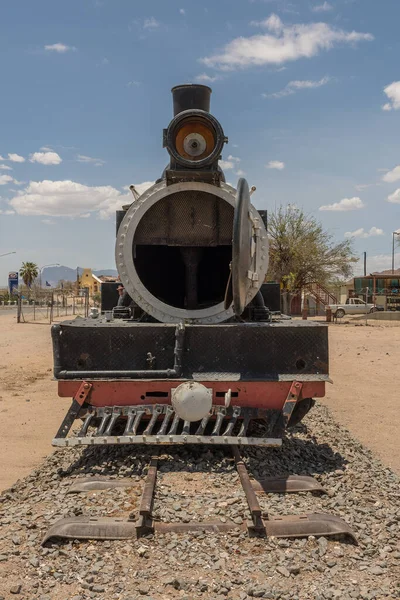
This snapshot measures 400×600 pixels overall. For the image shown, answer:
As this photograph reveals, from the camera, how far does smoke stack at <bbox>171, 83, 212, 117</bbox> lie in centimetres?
587

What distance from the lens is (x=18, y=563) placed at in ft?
9.87

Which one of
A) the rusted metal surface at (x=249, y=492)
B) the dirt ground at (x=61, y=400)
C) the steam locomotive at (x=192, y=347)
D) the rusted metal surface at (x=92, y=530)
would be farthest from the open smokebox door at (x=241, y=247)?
the dirt ground at (x=61, y=400)

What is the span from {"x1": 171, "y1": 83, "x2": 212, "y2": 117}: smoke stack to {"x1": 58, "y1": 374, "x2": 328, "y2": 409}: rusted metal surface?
10.0 feet

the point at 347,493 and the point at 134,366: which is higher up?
the point at 134,366

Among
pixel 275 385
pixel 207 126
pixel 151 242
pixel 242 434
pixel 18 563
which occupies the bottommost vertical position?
pixel 18 563

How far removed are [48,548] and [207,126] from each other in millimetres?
3665

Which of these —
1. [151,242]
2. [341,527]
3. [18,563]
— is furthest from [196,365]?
[18,563]

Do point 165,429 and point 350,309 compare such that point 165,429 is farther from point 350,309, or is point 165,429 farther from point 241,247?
point 350,309

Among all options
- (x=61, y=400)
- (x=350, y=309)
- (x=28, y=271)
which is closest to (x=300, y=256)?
(x=350, y=309)

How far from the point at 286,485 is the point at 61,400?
5.35 metres

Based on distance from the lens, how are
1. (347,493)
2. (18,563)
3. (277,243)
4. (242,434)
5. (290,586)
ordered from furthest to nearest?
1. (277,243)
2. (242,434)
3. (347,493)
4. (18,563)
5. (290,586)

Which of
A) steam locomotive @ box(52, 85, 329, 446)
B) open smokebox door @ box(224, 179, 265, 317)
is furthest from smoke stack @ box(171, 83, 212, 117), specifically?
open smokebox door @ box(224, 179, 265, 317)

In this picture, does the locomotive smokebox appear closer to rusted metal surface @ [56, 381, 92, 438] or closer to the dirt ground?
rusted metal surface @ [56, 381, 92, 438]

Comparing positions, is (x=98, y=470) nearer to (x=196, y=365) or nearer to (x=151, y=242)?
(x=196, y=365)
